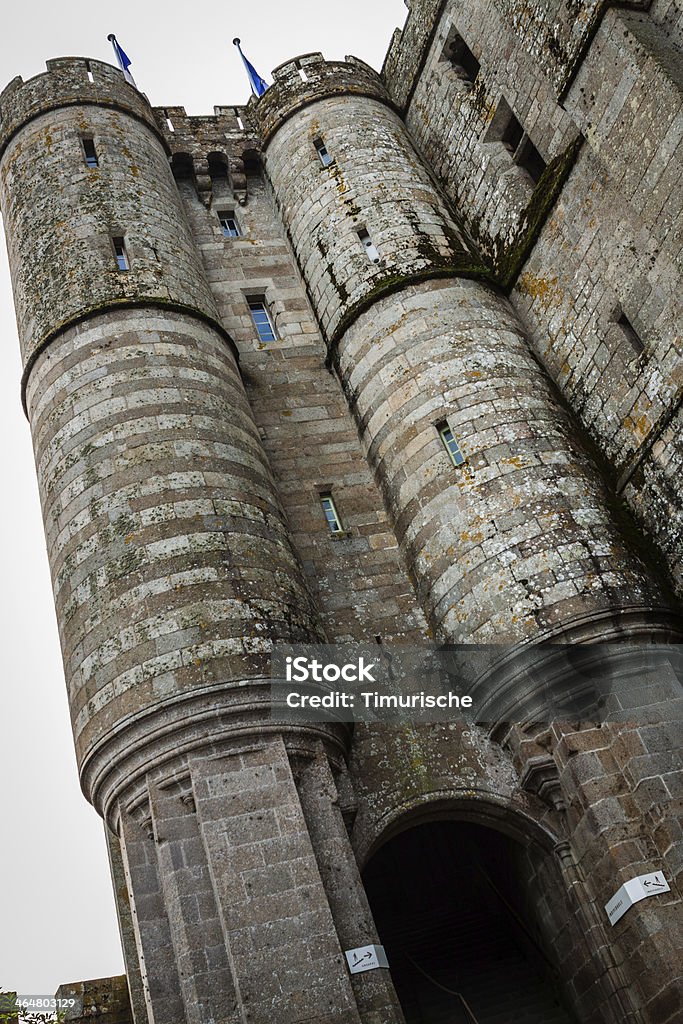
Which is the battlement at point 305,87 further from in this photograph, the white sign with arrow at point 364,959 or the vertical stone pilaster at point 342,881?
the white sign with arrow at point 364,959

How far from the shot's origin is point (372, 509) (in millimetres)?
12578

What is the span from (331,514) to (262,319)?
14.2ft

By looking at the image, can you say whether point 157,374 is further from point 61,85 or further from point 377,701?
point 61,85

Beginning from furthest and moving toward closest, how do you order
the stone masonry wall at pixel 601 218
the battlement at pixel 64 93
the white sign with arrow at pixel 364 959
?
the battlement at pixel 64 93 → the stone masonry wall at pixel 601 218 → the white sign with arrow at pixel 364 959

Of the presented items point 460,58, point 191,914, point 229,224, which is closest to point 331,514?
point 191,914

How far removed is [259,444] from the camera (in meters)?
12.0

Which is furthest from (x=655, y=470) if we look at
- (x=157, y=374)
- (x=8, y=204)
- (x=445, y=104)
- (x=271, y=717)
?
(x=8, y=204)

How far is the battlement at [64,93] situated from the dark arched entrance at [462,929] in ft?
40.2

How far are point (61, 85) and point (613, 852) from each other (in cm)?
1409

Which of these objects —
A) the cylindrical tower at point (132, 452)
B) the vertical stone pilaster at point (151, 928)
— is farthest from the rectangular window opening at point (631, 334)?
the vertical stone pilaster at point (151, 928)

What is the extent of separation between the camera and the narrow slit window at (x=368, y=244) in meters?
13.8

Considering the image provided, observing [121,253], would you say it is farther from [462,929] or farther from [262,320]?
[462,929]

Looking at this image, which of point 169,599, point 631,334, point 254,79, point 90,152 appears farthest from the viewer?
point 254,79

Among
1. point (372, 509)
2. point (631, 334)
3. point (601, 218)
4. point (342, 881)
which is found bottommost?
point (342, 881)
